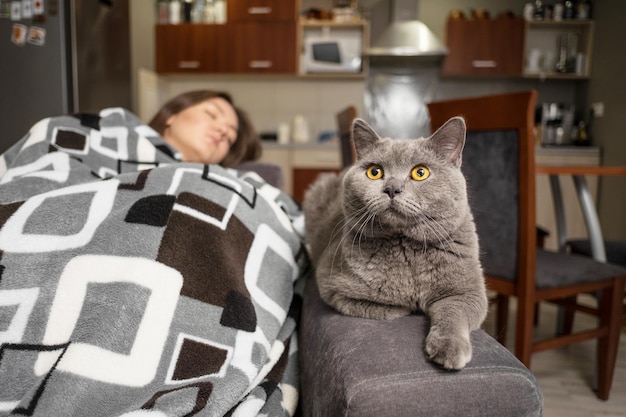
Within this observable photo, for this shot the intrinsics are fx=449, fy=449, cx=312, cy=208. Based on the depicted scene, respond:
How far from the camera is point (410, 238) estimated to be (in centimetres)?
69

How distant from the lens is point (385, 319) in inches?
27.7

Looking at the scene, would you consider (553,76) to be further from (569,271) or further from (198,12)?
(198,12)

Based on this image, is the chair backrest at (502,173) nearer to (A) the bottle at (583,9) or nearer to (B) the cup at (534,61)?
(A) the bottle at (583,9)

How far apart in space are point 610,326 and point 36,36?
2.84 meters

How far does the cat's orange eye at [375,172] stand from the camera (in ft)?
2.27

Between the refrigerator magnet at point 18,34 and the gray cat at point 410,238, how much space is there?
2234mm

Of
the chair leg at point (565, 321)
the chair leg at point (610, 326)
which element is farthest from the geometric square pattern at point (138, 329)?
the chair leg at point (565, 321)

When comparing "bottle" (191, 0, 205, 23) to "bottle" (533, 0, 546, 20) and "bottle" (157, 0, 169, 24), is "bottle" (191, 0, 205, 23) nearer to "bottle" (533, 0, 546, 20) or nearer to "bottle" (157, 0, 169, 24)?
"bottle" (157, 0, 169, 24)

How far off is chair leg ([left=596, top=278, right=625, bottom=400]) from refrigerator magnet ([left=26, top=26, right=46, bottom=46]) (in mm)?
2779

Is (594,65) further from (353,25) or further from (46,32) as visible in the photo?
(46,32)

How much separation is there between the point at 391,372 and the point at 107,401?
15.5 inches

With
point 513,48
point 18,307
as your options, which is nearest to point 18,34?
point 18,307

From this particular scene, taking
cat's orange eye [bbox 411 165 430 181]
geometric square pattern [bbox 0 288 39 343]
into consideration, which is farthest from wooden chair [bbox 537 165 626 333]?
geometric square pattern [bbox 0 288 39 343]

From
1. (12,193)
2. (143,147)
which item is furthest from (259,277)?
(143,147)
